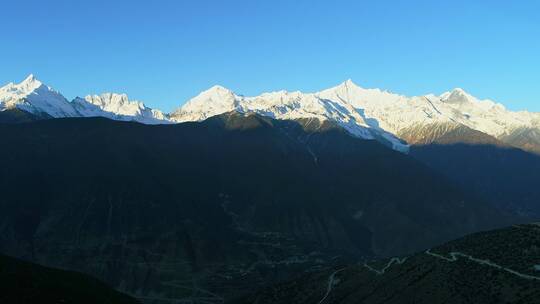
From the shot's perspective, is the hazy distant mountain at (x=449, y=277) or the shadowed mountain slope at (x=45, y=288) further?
the hazy distant mountain at (x=449, y=277)

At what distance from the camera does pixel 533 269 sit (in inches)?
4990

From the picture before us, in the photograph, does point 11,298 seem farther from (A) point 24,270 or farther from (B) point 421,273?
(B) point 421,273

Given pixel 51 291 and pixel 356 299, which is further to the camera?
pixel 356 299

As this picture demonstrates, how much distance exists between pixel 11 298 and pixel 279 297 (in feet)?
260

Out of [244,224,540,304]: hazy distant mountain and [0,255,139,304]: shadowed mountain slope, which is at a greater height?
[0,255,139,304]: shadowed mountain slope

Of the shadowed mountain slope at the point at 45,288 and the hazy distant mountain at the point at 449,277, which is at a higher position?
the shadowed mountain slope at the point at 45,288

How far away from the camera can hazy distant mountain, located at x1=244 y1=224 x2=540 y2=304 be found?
127 meters

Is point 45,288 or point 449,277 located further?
point 449,277

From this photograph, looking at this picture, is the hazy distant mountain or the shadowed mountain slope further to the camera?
the hazy distant mountain

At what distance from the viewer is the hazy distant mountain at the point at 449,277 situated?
416ft

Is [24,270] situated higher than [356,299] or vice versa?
[24,270]

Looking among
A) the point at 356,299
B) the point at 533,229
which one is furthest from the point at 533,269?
the point at 356,299

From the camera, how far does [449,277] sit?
455 feet

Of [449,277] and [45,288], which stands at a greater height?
[45,288]
